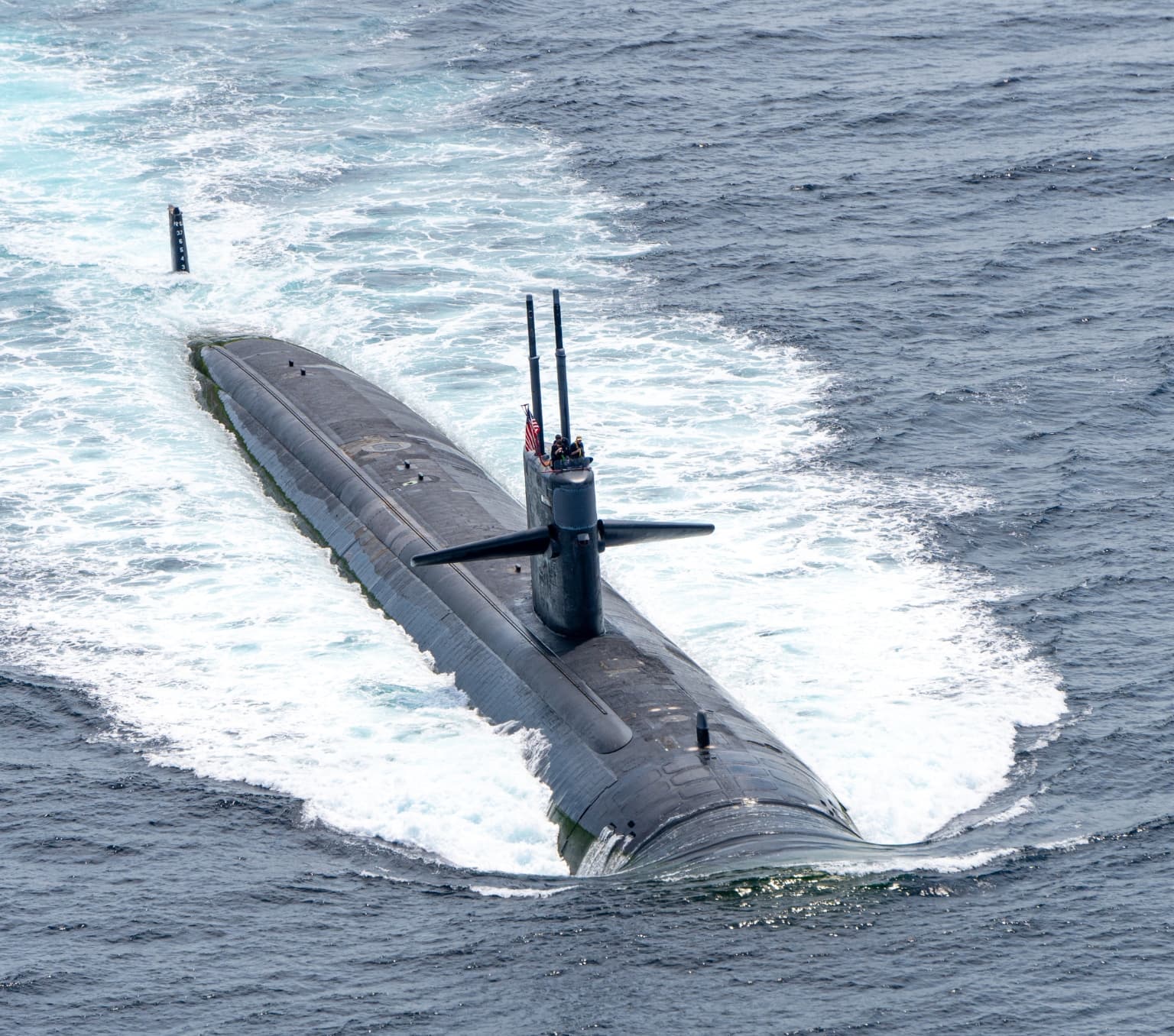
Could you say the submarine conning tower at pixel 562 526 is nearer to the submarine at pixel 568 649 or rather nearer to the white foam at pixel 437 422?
the submarine at pixel 568 649

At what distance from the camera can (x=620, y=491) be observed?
1436 inches

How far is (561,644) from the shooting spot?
27.6 meters

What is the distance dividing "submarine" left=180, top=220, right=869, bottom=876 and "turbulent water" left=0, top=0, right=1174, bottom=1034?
0.75 m

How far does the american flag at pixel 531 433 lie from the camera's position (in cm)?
2653

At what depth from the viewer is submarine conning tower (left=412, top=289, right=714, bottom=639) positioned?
83.8ft

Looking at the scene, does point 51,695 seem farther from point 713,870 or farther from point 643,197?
point 643,197

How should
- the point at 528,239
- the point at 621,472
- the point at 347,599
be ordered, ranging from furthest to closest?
the point at 528,239 < the point at 621,472 < the point at 347,599

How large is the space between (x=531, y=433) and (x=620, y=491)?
9.99m

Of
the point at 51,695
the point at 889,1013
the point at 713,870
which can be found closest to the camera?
the point at 889,1013

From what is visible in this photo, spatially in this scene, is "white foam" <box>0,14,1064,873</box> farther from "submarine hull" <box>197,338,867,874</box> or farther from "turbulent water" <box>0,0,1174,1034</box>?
"submarine hull" <box>197,338,867,874</box>

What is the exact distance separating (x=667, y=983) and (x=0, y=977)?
8.22 meters

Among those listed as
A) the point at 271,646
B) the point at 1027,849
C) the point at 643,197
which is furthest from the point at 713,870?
the point at 643,197

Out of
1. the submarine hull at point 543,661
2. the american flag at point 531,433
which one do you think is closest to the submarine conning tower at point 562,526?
the american flag at point 531,433

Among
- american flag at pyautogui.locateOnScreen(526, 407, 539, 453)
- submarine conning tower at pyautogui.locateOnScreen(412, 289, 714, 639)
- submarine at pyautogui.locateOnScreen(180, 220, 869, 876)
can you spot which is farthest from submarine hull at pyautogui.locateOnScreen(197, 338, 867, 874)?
submarine conning tower at pyautogui.locateOnScreen(412, 289, 714, 639)
